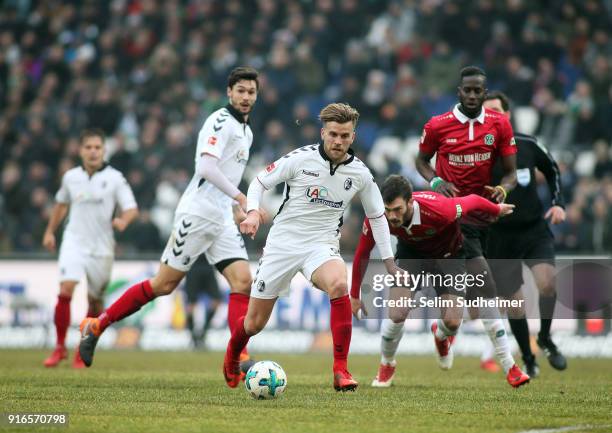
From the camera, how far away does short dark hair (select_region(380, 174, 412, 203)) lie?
27.2ft

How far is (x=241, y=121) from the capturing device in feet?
30.2

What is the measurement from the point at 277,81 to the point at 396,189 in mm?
11902

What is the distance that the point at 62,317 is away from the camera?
472 inches

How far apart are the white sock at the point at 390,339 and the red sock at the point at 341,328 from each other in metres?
1.30

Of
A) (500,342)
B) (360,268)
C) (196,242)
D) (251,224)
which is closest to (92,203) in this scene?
(196,242)

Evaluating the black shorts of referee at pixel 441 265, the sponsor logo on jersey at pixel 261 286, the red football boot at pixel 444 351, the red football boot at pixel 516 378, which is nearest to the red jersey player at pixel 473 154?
the black shorts of referee at pixel 441 265

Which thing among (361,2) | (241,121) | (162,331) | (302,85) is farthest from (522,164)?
(361,2)

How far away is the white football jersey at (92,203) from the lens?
1205 centimetres

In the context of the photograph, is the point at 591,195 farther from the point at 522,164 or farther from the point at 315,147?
the point at 315,147

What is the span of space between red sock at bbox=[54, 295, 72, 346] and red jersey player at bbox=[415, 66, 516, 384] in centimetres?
489

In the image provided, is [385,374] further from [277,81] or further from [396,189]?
[277,81]

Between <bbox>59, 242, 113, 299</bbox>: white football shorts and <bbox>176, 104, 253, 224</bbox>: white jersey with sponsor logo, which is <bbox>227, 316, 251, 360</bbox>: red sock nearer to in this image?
<bbox>176, 104, 253, 224</bbox>: white jersey with sponsor logo

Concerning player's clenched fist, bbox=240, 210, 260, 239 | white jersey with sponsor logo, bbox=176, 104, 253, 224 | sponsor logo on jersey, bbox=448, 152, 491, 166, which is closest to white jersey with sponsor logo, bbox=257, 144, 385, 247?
player's clenched fist, bbox=240, 210, 260, 239

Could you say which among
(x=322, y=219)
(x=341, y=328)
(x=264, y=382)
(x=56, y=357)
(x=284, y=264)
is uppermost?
(x=322, y=219)
